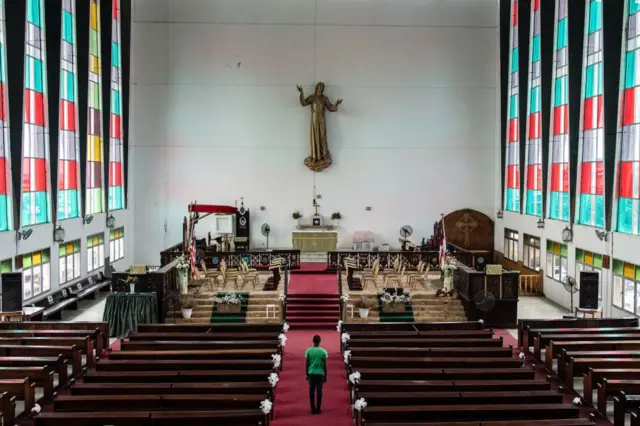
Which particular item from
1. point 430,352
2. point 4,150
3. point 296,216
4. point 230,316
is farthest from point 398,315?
point 4,150

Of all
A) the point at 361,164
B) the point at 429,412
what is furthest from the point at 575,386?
the point at 361,164

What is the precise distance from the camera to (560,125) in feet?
76.5

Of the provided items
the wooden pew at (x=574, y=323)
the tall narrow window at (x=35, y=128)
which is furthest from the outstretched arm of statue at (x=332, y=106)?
the wooden pew at (x=574, y=323)

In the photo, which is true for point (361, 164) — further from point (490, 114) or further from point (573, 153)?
point (573, 153)

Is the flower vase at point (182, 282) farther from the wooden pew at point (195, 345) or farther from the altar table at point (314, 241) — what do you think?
the altar table at point (314, 241)

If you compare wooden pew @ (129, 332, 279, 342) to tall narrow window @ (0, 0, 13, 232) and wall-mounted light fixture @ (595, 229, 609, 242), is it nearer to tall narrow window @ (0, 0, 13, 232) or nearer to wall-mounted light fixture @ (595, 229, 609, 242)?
tall narrow window @ (0, 0, 13, 232)

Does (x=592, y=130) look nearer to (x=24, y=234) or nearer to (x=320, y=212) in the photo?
(x=320, y=212)

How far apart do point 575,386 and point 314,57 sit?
2103 cm

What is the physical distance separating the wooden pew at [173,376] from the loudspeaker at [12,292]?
645 centimetres

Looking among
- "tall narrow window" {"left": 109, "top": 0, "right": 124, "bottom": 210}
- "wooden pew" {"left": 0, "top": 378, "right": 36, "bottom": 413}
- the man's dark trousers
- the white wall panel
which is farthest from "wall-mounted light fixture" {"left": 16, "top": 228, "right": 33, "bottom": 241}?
the white wall panel

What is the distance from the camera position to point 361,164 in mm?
30422

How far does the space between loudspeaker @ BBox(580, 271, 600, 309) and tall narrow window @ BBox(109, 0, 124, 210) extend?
63.4ft

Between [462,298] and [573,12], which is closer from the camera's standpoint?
[462,298]

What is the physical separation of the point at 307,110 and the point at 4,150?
15024 millimetres
